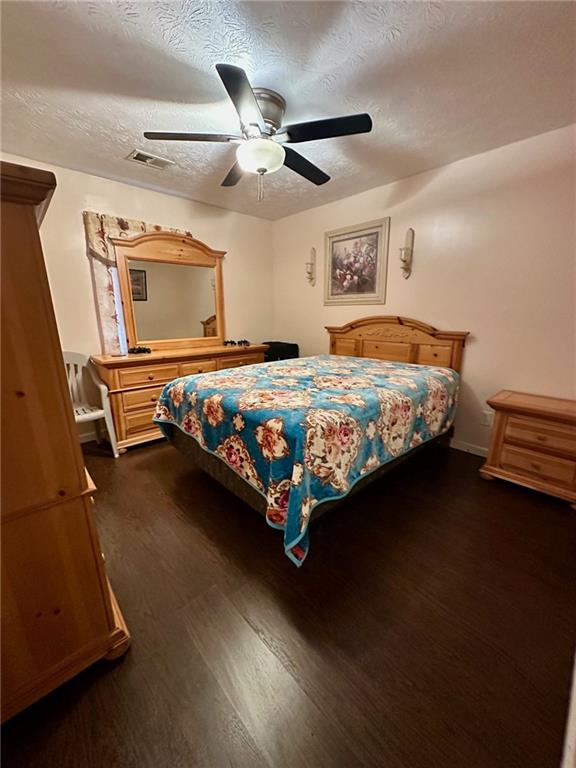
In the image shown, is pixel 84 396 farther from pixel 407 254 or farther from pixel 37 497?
pixel 407 254

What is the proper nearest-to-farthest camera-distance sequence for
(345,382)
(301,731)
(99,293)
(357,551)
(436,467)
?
(301,731) → (357,551) → (345,382) → (436,467) → (99,293)

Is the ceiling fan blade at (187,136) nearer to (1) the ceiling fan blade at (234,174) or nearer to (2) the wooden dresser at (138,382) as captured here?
(1) the ceiling fan blade at (234,174)

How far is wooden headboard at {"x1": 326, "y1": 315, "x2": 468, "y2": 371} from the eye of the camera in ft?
9.39

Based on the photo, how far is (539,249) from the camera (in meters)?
2.34

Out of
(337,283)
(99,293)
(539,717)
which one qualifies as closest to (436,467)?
(539,717)

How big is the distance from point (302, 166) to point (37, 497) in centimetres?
250

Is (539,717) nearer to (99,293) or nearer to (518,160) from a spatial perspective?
(518,160)

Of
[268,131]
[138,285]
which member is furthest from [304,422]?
[138,285]

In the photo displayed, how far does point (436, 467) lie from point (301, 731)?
2.12 metres

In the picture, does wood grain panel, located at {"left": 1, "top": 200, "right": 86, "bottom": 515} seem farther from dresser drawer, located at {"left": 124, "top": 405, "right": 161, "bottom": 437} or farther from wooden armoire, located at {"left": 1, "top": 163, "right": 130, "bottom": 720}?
dresser drawer, located at {"left": 124, "top": 405, "right": 161, "bottom": 437}

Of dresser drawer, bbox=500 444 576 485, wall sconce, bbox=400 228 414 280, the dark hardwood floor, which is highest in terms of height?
wall sconce, bbox=400 228 414 280

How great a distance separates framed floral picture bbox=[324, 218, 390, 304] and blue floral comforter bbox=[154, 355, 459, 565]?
1.24 metres

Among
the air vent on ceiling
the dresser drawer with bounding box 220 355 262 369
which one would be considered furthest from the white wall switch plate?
the air vent on ceiling

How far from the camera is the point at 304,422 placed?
1.46 meters
